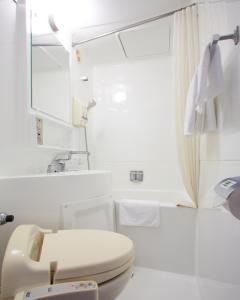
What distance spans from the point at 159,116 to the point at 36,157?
60.8 inches

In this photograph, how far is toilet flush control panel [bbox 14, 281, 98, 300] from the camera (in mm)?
515

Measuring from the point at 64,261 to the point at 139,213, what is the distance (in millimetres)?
995

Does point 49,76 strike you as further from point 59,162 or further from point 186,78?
point 186,78

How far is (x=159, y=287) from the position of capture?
133cm

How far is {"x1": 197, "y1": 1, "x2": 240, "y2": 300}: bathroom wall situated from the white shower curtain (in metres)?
0.06

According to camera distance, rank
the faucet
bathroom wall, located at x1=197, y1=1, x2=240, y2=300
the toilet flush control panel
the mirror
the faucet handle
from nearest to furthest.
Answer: the toilet flush control panel < bathroom wall, located at x1=197, y1=1, x2=240, y2=300 < the mirror < the faucet < the faucet handle

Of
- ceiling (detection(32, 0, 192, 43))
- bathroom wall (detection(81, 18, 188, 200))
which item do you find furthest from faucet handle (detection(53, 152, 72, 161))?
ceiling (detection(32, 0, 192, 43))

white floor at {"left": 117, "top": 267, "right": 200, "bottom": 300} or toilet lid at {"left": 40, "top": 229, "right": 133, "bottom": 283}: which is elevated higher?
toilet lid at {"left": 40, "top": 229, "right": 133, "bottom": 283}

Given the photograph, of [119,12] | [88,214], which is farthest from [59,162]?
[119,12]

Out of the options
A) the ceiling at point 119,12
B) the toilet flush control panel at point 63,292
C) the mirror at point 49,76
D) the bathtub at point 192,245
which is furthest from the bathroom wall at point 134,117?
the toilet flush control panel at point 63,292

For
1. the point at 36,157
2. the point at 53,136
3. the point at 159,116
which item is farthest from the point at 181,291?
the point at 159,116

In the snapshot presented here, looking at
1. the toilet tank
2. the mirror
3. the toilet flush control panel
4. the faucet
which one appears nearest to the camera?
the toilet flush control panel

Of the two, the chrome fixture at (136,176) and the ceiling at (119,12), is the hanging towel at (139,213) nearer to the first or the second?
the chrome fixture at (136,176)

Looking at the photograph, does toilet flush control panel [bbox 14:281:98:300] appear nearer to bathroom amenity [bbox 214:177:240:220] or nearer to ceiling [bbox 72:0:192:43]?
bathroom amenity [bbox 214:177:240:220]
